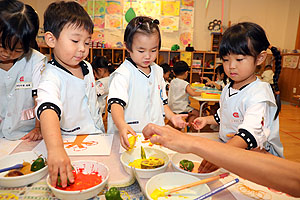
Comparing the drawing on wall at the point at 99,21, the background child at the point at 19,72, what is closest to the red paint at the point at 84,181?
the background child at the point at 19,72

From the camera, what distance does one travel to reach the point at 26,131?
4.07ft

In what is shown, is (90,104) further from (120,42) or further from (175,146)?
(120,42)

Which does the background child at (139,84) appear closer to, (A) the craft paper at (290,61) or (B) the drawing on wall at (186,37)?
(B) the drawing on wall at (186,37)

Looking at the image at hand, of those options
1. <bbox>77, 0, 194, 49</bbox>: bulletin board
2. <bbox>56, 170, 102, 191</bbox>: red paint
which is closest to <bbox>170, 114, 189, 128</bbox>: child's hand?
<bbox>56, 170, 102, 191</bbox>: red paint

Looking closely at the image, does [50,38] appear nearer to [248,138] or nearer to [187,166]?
[187,166]

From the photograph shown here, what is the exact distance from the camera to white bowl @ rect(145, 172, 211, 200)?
2.25 ft

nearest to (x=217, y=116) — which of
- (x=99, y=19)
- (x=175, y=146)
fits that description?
(x=175, y=146)

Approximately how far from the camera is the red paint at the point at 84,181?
2.26 ft

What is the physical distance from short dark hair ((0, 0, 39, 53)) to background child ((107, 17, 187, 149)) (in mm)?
513

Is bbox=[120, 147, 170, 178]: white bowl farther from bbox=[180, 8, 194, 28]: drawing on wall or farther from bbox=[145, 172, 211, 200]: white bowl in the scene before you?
bbox=[180, 8, 194, 28]: drawing on wall

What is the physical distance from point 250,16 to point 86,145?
25.4 ft

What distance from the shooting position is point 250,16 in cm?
705

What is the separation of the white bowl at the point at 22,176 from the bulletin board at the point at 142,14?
6.19m

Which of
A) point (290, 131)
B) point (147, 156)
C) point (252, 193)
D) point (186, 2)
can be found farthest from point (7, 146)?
point (186, 2)
